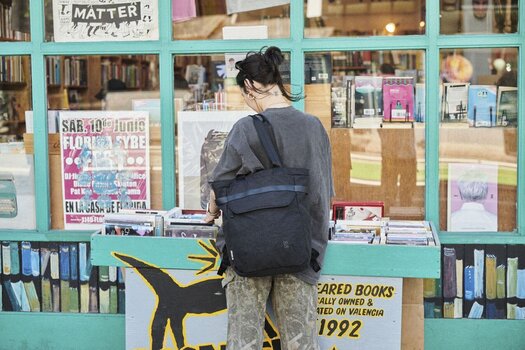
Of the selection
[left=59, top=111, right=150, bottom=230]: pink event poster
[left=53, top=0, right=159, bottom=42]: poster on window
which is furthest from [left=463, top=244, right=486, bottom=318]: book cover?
[left=53, top=0, right=159, bottom=42]: poster on window

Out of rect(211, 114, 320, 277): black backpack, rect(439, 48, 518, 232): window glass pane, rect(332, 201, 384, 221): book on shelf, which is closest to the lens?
rect(211, 114, 320, 277): black backpack

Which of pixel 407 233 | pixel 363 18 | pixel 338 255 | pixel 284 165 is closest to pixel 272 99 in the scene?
pixel 284 165

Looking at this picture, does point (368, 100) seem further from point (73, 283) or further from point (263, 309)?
point (73, 283)

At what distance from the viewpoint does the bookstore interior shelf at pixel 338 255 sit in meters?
3.92

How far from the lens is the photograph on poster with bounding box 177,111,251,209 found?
482cm

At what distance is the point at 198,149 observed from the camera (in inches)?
191

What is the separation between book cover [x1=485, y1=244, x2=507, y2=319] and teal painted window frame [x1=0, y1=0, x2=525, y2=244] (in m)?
0.06

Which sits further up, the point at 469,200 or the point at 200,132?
the point at 200,132

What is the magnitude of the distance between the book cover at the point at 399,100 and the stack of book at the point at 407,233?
669 mm

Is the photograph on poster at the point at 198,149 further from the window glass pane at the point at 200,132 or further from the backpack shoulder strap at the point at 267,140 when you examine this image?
the backpack shoulder strap at the point at 267,140

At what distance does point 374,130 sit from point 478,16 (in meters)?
0.91

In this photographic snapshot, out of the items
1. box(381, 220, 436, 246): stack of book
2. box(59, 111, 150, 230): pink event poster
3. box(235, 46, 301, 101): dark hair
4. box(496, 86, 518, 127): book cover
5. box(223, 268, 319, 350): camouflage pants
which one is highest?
box(235, 46, 301, 101): dark hair

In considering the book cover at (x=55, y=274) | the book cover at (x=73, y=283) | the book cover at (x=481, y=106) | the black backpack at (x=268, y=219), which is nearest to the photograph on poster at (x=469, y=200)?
the book cover at (x=481, y=106)

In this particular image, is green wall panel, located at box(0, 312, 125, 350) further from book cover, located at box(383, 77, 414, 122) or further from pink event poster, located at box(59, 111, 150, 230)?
book cover, located at box(383, 77, 414, 122)
